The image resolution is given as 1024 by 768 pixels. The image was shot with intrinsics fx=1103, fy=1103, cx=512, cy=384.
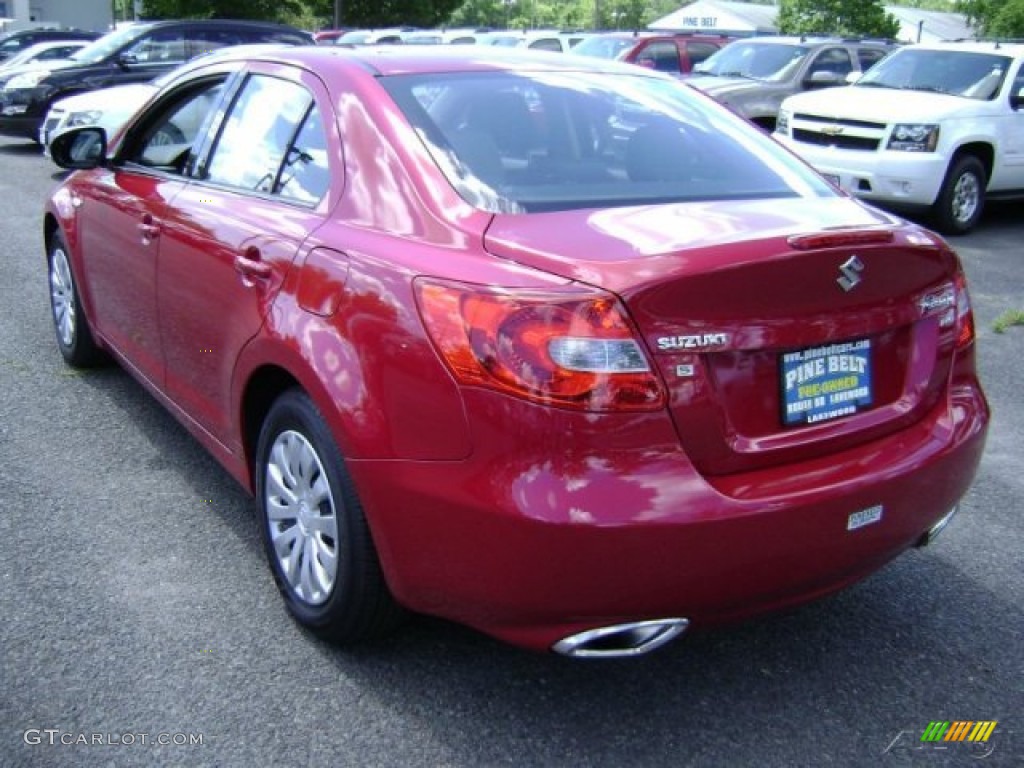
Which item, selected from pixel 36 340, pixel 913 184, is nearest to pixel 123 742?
pixel 36 340

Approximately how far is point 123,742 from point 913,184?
29.8 feet

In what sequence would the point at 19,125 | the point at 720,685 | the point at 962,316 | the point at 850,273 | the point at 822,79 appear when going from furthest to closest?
the point at 19,125
the point at 822,79
the point at 962,316
the point at 720,685
the point at 850,273

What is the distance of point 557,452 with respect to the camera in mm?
2426

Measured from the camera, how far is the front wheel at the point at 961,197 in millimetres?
10328

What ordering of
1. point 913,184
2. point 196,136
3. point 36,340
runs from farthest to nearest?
point 913,184 < point 36,340 < point 196,136

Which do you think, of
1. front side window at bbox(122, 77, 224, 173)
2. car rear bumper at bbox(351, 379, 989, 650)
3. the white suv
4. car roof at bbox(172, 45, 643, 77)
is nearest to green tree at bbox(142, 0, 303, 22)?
the white suv

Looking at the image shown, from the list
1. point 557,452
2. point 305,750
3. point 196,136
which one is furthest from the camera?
point 196,136

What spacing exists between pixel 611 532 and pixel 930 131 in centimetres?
889

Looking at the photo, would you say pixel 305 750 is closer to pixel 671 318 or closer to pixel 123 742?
pixel 123 742

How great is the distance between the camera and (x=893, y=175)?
10070 mm

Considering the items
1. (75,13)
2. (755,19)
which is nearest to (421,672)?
(75,13)

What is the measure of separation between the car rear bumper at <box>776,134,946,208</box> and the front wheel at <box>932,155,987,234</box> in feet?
0.49

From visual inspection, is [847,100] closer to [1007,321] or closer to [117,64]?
[1007,321]

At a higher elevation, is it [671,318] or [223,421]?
[671,318]
